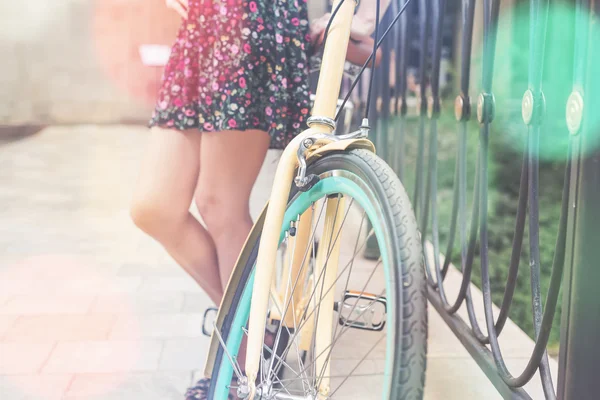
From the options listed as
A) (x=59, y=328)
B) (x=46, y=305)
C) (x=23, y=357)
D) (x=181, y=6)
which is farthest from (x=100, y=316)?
(x=181, y=6)

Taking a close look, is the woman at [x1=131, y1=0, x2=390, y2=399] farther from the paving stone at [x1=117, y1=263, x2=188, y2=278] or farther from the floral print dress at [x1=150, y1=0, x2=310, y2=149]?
the paving stone at [x1=117, y1=263, x2=188, y2=278]

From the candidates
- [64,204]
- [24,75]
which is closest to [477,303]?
→ [64,204]

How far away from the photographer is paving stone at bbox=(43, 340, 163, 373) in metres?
1.89

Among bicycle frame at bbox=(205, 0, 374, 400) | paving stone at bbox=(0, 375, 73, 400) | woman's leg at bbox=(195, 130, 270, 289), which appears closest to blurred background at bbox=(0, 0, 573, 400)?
paving stone at bbox=(0, 375, 73, 400)

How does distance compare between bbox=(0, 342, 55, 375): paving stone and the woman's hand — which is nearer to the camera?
the woman's hand

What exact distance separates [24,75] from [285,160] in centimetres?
634

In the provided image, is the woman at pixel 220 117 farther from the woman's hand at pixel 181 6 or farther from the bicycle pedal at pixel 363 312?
the bicycle pedal at pixel 363 312

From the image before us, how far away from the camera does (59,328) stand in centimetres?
218

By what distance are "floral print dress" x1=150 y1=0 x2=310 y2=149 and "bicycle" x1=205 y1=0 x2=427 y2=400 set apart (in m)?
0.20

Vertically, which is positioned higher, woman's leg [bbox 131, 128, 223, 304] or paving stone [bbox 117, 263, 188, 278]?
woman's leg [bbox 131, 128, 223, 304]

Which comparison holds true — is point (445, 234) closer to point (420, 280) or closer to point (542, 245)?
point (542, 245)

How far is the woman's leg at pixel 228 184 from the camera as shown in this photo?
5.04ft

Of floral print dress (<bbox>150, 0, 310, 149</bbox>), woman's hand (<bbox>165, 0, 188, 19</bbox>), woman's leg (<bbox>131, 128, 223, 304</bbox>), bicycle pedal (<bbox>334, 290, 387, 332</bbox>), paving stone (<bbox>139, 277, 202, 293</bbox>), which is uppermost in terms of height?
woman's hand (<bbox>165, 0, 188, 19</bbox>)

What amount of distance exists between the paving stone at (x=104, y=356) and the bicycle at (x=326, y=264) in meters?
0.64
